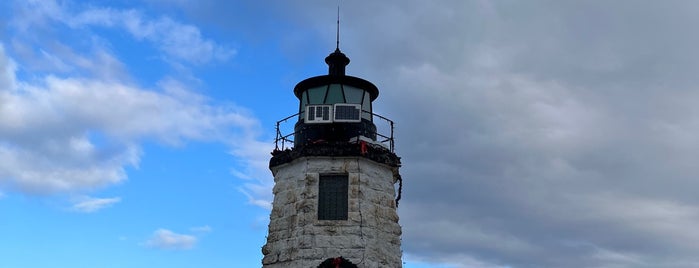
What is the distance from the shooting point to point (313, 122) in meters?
27.1

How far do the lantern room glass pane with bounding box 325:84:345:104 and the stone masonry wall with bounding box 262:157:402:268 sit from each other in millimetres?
2579

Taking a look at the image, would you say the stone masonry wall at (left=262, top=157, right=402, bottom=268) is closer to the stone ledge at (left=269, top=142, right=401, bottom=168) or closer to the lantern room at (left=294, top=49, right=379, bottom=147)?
the stone ledge at (left=269, top=142, right=401, bottom=168)

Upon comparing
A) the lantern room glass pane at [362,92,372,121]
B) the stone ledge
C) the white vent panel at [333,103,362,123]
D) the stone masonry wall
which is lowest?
the stone masonry wall

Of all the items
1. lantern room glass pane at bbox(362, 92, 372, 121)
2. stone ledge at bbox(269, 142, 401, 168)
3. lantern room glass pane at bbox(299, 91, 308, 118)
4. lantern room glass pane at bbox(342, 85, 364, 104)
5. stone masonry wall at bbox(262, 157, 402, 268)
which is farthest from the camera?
lantern room glass pane at bbox(299, 91, 308, 118)

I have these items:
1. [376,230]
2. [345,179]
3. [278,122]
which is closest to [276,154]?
[278,122]

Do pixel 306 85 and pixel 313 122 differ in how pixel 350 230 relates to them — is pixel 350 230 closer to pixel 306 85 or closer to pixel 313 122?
pixel 313 122

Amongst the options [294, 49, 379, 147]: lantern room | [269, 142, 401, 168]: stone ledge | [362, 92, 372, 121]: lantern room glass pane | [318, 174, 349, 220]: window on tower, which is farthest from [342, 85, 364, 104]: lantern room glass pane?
[318, 174, 349, 220]: window on tower

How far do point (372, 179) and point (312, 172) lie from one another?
7.69ft

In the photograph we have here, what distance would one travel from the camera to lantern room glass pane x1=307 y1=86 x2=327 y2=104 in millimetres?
28188

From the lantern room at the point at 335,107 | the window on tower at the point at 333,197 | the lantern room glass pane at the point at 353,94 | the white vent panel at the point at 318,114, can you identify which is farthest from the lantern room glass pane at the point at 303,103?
the window on tower at the point at 333,197

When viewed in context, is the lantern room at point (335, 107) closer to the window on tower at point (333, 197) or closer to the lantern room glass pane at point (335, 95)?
the lantern room glass pane at point (335, 95)

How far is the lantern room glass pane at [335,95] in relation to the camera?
27.9 metres

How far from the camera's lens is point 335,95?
28.0 m

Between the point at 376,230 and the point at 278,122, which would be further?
the point at 278,122
